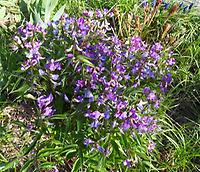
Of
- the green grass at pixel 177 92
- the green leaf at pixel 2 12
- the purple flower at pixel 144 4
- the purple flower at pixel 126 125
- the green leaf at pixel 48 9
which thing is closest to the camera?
the purple flower at pixel 126 125

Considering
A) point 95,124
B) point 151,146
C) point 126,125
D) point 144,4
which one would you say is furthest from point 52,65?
point 144,4

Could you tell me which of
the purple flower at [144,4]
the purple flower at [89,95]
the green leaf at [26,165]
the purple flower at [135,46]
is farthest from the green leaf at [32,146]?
the purple flower at [144,4]

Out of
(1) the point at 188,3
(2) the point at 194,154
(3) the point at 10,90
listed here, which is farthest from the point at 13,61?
(1) the point at 188,3

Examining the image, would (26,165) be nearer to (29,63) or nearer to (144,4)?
(29,63)

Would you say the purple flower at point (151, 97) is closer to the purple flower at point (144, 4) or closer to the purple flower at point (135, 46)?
the purple flower at point (135, 46)

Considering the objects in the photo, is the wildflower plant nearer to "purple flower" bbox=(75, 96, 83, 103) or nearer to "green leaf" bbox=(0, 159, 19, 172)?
"purple flower" bbox=(75, 96, 83, 103)

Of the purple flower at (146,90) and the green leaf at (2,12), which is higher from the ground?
the green leaf at (2,12)

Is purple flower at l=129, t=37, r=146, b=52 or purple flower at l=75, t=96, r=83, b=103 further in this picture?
purple flower at l=129, t=37, r=146, b=52

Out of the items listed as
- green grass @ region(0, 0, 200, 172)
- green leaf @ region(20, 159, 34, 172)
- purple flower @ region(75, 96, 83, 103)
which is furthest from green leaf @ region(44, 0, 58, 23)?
green leaf @ region(20, 159, 34, 172)
